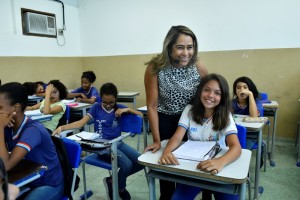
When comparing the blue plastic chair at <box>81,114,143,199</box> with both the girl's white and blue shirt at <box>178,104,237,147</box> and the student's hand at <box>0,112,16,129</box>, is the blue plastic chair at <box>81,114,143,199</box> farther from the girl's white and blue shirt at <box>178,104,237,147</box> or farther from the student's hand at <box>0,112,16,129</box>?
the student's hand at <box>0,112,16,129</box>

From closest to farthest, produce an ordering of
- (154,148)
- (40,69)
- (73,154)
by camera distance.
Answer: (154,148)
(73,154)
(40,69)

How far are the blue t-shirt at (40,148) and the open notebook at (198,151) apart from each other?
28.6 inches

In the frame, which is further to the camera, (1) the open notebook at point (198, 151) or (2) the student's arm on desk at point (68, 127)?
(2) the student's arm on desk at point (68, 127)

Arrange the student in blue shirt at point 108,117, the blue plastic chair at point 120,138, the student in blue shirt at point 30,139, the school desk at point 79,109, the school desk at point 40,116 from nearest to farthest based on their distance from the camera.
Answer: the student in blue shirt at point 30,139 → the blue plastic chair at point 120,138 → the student in blue shirt at point 108,117 → the school desk at point 40,116 → the school desk at point 79,109

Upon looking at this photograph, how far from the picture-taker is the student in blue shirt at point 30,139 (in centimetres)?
135

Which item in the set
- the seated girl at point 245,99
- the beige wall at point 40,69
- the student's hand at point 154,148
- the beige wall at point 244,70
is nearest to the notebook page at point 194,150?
the student's hand at point 154,148

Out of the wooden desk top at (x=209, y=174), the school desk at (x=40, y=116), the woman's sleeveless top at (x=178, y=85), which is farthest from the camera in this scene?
the school desk at (x=40, y=116)

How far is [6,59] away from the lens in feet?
13.2

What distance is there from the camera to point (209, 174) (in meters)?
1.11

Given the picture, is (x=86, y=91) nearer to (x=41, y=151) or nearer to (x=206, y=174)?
(x=41, y=151)

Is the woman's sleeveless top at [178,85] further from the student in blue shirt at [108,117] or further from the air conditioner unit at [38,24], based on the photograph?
the air conditioner unit at [38,24]

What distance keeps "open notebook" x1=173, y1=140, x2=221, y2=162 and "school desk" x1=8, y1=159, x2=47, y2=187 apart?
2.30 feet

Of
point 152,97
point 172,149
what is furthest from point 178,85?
point 172,149

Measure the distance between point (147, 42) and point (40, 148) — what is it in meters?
3.57
